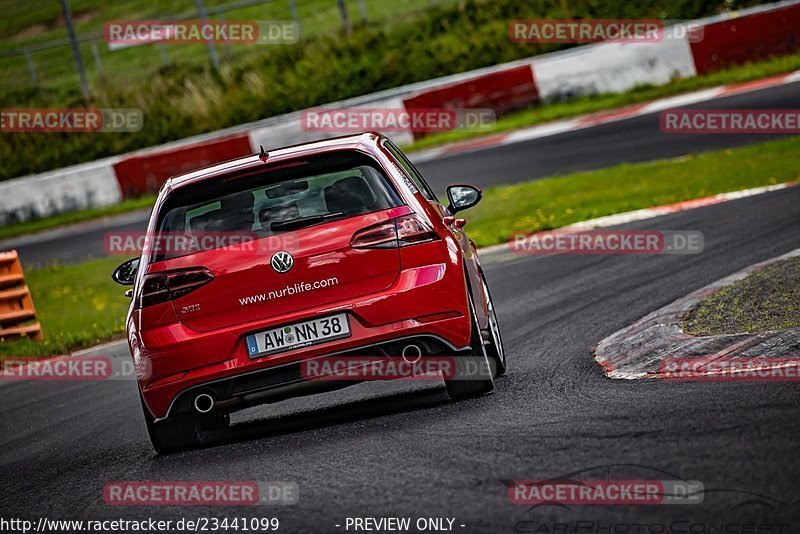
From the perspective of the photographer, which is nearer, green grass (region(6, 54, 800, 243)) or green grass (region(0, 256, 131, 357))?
green grass (region(0, 256, 131, 357))

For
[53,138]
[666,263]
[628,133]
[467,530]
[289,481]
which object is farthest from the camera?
[53,138]

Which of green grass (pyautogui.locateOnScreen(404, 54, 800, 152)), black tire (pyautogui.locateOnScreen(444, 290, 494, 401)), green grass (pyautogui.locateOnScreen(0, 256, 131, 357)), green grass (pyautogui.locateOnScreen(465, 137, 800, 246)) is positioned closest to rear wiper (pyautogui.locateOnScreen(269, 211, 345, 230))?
black tire (pyautogui.locateOnScreen(444, 290, 494, 401))

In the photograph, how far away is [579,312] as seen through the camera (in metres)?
10.2

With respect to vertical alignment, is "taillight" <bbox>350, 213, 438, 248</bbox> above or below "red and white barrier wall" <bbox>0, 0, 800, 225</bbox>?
above

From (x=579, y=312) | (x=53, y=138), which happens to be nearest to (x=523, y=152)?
(x=579, y=312)

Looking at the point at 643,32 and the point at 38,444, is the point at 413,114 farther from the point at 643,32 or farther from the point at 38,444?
the point at 38,444

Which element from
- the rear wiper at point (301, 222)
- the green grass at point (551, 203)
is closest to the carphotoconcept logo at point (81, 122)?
the green grass at point (551, 203)

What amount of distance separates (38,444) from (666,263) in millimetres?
5860

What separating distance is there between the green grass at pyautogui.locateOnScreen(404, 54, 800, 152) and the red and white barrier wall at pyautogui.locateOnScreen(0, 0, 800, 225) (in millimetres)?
166

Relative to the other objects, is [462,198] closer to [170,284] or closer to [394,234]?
[394,234]

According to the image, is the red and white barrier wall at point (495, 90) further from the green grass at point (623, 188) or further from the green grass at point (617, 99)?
the green grass at point (623, 188)

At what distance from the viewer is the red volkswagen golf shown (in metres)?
6.86

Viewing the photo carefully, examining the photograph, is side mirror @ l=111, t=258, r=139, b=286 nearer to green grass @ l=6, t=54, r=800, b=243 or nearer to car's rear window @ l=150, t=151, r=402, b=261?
car's rear window @ l=150, t=151, r=402, b=261

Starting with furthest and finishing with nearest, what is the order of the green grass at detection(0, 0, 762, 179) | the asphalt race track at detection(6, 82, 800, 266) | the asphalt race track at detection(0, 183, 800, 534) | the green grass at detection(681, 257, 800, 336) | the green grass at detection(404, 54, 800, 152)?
the green grass at detection(0, 0, 762, 179), the green grass at detection(404, 54, 800, 152), the asphalt race track at detection(6, 82, 800, 266), the green grass at detection(681, 257, 800, 336), the asphalt race track at detection(0, 183, 800, 534)
